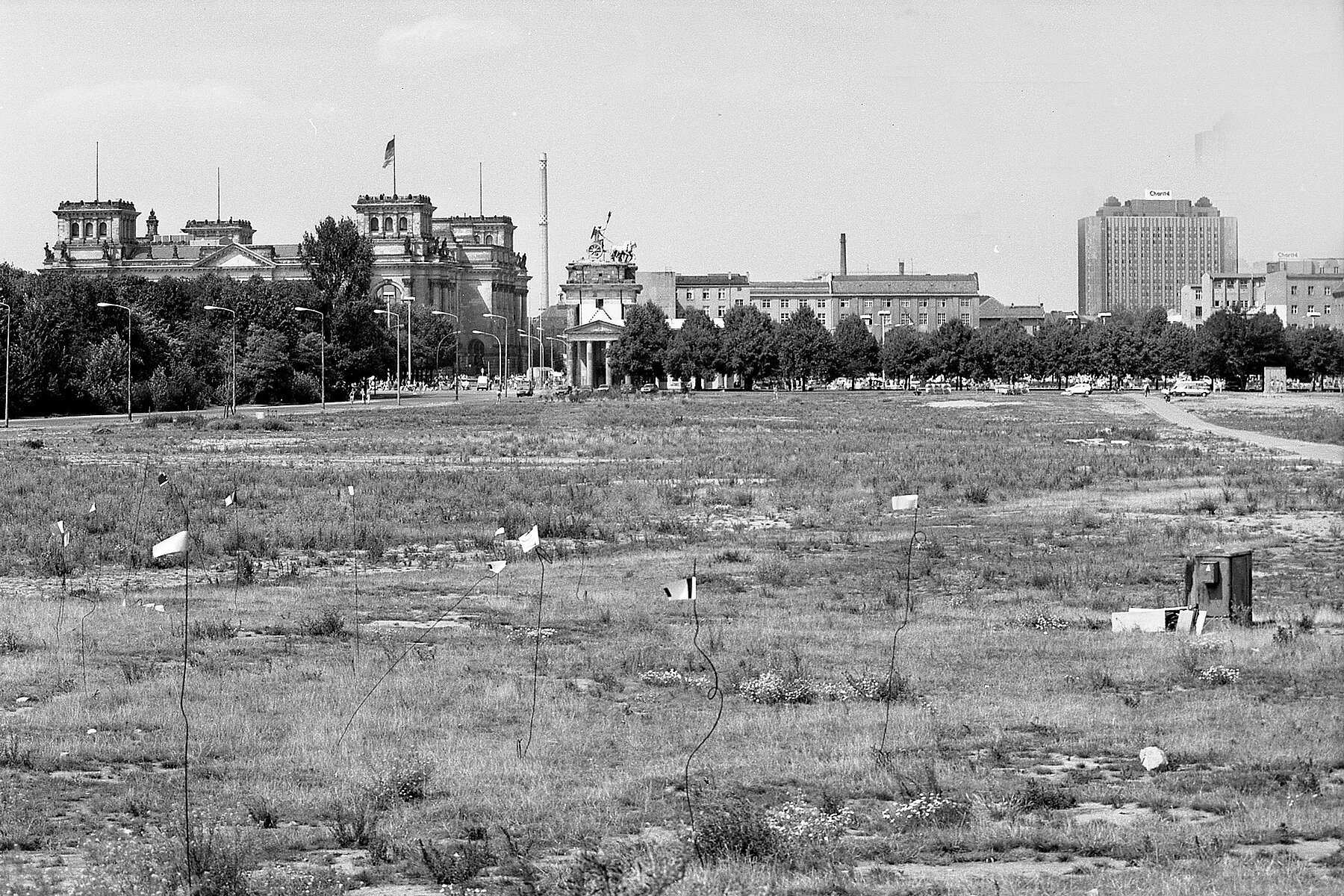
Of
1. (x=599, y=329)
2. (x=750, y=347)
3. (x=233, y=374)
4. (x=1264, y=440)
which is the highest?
(x=599, y=329)

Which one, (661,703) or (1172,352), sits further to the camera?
(1172,352)

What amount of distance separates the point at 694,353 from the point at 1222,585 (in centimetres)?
14928

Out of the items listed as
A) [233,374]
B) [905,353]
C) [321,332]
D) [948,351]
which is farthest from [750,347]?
[233,374]

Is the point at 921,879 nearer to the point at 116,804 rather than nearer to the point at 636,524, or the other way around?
the point at 116,804

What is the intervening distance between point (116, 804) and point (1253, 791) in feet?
27.7

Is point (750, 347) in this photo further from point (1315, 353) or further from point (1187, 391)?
point (1315, 353)

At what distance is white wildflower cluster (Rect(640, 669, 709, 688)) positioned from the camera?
1794cm

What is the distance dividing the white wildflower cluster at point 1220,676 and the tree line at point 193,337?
281 ft

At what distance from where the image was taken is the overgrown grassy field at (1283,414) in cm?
7081

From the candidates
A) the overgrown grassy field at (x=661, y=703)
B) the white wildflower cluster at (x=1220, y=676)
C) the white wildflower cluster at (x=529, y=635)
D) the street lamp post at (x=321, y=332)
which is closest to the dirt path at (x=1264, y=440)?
the overgrown grassy field at (x=661, y=703)

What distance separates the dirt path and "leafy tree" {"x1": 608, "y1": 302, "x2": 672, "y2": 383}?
67379 millimetres

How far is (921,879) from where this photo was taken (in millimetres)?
11070

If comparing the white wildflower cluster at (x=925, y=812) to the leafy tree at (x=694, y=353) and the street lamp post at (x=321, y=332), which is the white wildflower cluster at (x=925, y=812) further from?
the leafy tree at (x=694, y=353)

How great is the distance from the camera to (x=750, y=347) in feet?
570
